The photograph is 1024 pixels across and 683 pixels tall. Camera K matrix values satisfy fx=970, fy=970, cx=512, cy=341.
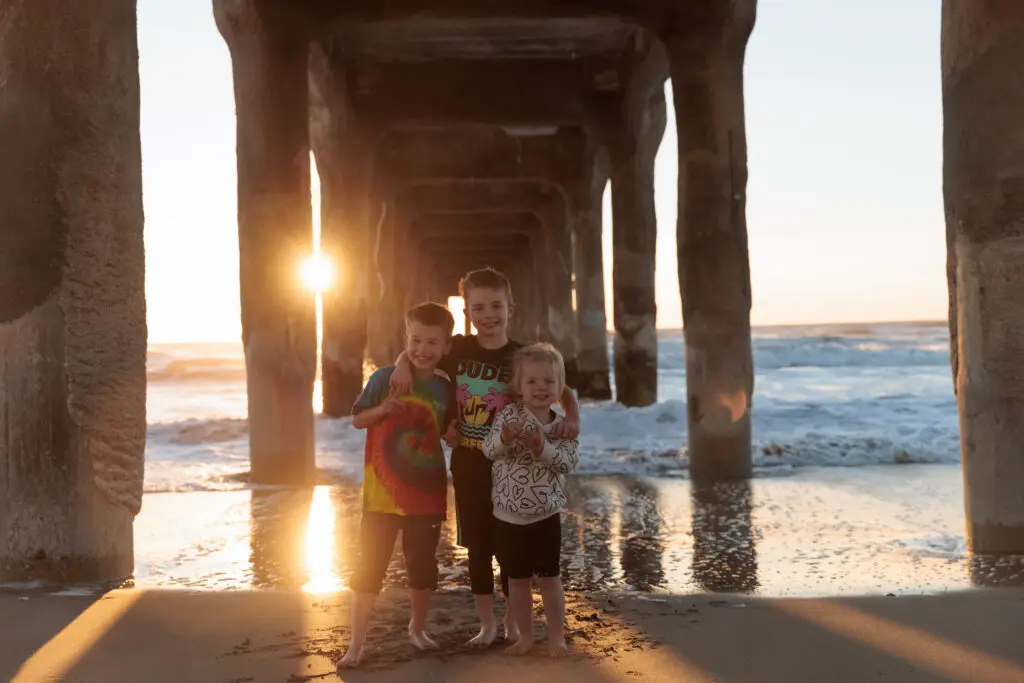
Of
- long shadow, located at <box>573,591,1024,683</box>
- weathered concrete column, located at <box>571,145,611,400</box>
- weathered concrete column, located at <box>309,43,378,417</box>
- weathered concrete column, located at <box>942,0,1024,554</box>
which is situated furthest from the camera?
weathered concrete column, located at <box>571,145,611,400</box>

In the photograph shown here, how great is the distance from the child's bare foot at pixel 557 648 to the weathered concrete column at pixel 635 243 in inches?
419

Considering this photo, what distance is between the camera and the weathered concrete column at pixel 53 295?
13.6 feet

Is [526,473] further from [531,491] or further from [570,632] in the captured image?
[570,632]

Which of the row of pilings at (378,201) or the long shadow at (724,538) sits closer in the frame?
the row of pilings at (378,201)

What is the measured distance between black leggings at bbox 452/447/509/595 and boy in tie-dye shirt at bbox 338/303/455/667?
8 centimetres

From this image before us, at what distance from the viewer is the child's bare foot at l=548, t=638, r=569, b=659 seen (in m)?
3.14

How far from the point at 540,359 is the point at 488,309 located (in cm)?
27

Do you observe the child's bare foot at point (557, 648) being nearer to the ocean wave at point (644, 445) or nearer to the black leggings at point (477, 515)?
the black leggings at point (477, 515)

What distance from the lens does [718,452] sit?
7.88 metres

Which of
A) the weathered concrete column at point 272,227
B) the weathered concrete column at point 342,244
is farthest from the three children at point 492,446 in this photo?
the weathered concrete column at point 342,244

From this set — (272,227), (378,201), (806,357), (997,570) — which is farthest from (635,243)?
(806,357)

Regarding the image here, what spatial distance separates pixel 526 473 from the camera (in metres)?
3.16

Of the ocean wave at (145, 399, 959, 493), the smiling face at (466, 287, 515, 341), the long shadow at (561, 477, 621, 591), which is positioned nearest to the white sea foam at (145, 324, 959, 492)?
the ocean wave at (145, 399, 959, 493)

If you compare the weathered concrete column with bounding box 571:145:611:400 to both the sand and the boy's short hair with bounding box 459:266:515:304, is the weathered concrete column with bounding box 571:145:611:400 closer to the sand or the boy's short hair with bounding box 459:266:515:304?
the sand
